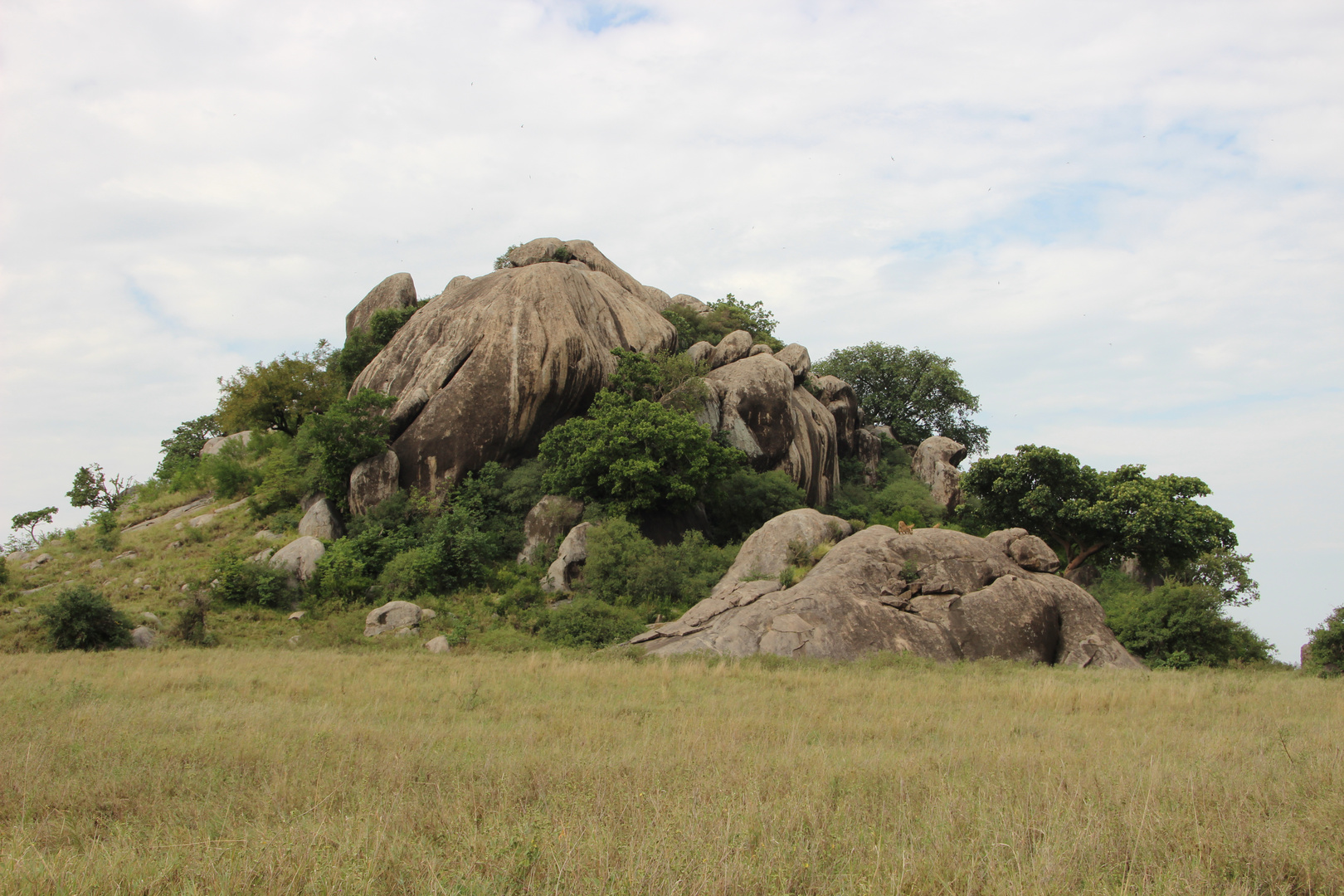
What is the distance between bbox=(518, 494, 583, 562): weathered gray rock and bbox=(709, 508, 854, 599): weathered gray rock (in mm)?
7407

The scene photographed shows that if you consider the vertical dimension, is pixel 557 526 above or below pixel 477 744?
above

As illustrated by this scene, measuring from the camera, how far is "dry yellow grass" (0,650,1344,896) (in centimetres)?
485

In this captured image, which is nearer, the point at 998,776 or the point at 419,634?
the point at 998,776

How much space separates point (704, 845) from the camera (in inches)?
206

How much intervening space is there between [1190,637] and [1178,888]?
20.6 meters

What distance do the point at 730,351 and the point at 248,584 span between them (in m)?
25.3

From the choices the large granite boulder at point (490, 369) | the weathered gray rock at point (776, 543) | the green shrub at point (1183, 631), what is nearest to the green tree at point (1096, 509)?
the green shrub at point (1183, 631)

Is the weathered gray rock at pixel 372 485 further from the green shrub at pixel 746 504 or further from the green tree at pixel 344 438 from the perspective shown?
the green shrub at pixel 746 504

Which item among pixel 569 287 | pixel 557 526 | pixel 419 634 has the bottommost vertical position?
pixel 419 634

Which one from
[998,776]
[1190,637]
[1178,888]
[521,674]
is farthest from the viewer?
[1190,637]

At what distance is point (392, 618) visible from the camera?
25062 millimetres

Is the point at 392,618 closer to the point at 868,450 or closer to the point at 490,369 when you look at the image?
the point at 490,369

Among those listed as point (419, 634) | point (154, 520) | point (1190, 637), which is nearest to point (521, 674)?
point (419, 634)

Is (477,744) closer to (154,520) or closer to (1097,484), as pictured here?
(1097,484)
